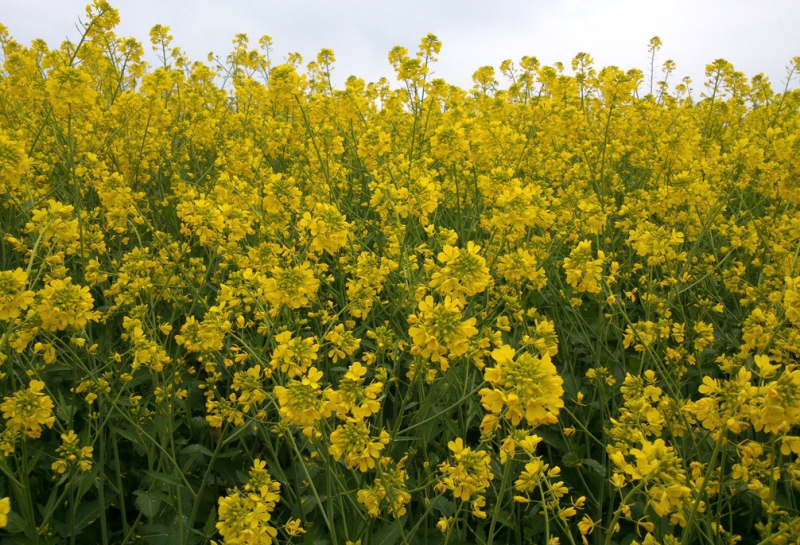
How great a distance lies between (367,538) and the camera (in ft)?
6.16

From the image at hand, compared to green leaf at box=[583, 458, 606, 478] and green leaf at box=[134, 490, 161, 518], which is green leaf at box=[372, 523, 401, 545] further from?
green leaf at box=[583, 458, 606, 478]

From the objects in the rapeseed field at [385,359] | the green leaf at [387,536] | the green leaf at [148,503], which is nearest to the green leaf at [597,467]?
the rapeseed field at [385,359]

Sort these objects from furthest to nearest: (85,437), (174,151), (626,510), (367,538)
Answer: (174,151) → (85,437) → (367,538) → (626,510)

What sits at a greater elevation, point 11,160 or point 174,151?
point 174,151

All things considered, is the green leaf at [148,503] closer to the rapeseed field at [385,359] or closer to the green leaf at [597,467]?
the rapeseed field at [385,359]

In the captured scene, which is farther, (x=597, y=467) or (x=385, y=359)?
(x=385, y=359)

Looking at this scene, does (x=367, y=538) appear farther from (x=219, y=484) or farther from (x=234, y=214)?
(x=234, y=214)

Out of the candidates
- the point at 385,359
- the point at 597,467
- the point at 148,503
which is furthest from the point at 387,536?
the point at 385,359

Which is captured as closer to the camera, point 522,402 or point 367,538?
point 522,402

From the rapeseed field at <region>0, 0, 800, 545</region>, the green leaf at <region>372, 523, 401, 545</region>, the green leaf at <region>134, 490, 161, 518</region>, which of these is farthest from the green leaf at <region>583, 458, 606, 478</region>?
the green leaf at <region>134, 490, 161, 518</region>

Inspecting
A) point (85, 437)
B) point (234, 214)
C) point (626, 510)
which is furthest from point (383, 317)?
point (626, 510)

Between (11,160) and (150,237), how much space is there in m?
1.94

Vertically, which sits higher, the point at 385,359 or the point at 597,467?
the point at 385,359

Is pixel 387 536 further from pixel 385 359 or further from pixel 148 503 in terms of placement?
pixel 385 359
